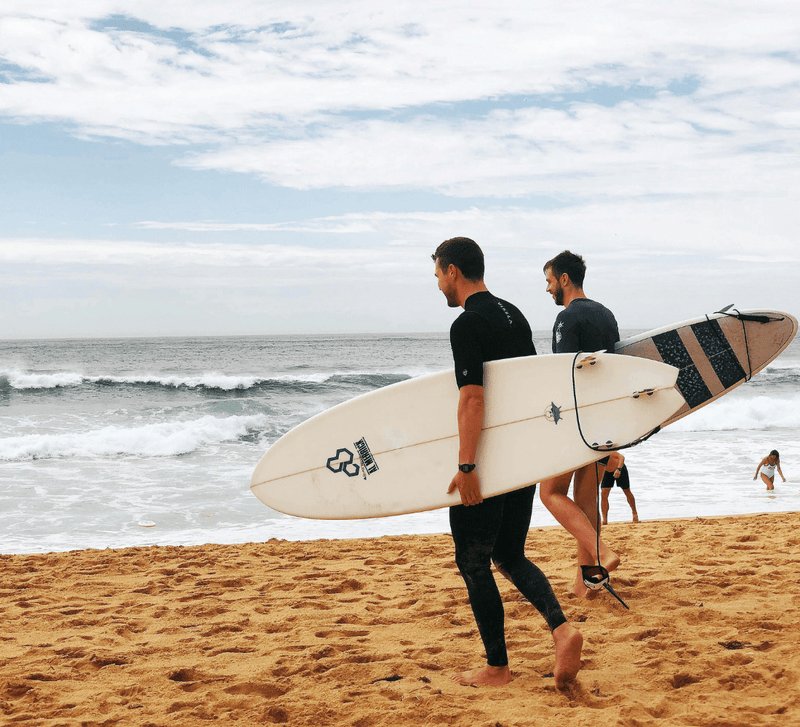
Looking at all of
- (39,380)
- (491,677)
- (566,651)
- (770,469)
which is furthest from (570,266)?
(39,380)

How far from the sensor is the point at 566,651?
221 cm

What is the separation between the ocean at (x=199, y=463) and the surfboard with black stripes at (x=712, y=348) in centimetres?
358

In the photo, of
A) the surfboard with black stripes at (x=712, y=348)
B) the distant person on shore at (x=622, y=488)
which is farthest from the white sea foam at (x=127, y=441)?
the surfboard with black stripes at (x=712, y=348)

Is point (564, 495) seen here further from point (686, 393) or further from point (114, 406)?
point (114, 406)

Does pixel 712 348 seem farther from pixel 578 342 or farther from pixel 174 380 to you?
pixel 174 380

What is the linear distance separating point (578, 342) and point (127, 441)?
11.0 metres

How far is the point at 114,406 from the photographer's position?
1886cm

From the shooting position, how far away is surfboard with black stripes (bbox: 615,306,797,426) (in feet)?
10.3

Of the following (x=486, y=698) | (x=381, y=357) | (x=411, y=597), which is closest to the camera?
(x=486, y=698)

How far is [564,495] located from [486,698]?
1.01m

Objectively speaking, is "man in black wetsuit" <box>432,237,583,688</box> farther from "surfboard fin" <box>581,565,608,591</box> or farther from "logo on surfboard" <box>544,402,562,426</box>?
"surfboard fin" <box>581,565,608,591</box>

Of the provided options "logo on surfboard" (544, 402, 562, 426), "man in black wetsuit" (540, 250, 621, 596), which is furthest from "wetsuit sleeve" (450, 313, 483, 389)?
"man in black wetsuit" (540, 250, 621, 596)

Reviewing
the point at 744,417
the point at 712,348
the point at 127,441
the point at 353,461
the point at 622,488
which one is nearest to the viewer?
the point at 353,461

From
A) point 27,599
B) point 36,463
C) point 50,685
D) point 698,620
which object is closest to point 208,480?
point 36,463
